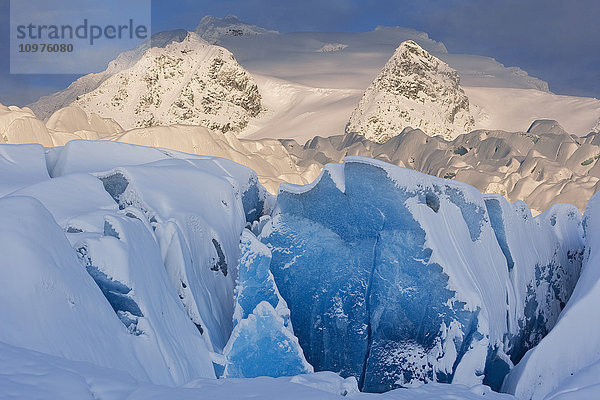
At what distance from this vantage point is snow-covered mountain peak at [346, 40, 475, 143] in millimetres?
65125

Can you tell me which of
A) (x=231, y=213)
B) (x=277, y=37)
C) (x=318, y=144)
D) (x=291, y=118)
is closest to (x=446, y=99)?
(x=291, y=118)

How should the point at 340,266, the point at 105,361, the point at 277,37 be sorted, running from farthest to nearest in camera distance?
the point at 277,37 → the point at 340,266 → the point at 105,361

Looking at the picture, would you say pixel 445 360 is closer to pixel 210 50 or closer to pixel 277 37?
pixel 210 50

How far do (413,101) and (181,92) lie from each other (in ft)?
90.9

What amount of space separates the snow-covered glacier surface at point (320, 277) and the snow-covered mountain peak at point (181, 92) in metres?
66.0

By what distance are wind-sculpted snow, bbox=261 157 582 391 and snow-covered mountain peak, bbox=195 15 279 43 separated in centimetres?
11589

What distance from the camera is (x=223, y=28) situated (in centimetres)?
12794

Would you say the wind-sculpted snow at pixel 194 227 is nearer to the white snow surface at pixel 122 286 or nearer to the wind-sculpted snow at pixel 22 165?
the white snow surface at pixel 122 286

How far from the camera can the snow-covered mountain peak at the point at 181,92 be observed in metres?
74.2

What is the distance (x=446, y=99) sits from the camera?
7088 centimetres

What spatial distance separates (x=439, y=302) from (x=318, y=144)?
4419 cm

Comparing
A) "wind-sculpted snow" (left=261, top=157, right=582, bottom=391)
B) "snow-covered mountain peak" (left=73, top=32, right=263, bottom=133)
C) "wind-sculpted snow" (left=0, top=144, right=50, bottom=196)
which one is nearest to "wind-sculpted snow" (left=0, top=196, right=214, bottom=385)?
"wind-sculpted snow" (left=261, top=157, right=582, bottom=391)

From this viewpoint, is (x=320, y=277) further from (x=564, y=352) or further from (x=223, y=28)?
(x=223, y=28)

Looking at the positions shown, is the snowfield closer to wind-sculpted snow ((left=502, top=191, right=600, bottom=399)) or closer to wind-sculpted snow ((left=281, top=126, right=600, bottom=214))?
wind-sculpted snow ((left=502, top=191, right=600, bottom=399))
